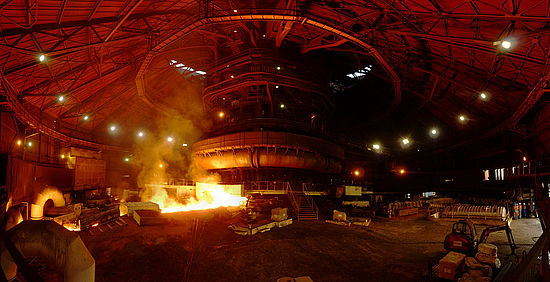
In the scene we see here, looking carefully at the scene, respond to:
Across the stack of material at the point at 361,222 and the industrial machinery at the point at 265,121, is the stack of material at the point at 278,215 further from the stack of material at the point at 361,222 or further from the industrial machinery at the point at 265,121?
the industrial machinery at the point at 265,121

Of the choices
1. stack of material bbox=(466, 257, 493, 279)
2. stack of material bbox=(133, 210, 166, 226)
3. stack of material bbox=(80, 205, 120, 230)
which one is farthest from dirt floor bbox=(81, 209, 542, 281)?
stack of material bbox=(466, 257, 493, 279)

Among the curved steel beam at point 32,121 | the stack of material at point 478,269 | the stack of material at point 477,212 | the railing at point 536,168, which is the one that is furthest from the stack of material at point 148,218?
the railing at point 536,168

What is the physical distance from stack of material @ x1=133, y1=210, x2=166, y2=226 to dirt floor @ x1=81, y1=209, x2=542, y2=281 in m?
0.47

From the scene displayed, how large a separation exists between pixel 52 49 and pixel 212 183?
18.9 meters

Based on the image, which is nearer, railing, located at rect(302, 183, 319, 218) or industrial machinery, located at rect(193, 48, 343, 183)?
railing, located at rect(302, 183, 319, 218)

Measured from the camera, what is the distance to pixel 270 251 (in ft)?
47.0

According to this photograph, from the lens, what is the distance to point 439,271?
33.0ft

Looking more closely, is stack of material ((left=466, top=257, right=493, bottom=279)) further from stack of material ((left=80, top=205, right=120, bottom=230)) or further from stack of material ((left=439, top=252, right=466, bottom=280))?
stack of material ((left=80, top=205, right=120, bottom=230))

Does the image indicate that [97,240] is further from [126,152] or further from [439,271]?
[126,152]

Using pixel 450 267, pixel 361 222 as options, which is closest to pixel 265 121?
pixel 361 222

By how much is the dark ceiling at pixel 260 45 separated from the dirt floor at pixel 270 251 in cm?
1007

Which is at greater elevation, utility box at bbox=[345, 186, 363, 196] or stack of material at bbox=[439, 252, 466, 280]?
utility box at bbox=[345, 186, 363, 196]

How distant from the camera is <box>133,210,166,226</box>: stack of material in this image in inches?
708

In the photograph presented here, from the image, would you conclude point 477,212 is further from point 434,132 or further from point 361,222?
point 434,132
